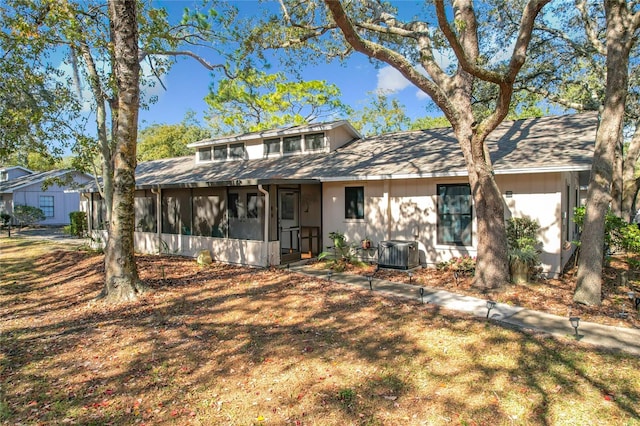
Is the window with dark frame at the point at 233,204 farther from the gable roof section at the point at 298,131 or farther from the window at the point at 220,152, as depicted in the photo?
the window at the point at 220,152

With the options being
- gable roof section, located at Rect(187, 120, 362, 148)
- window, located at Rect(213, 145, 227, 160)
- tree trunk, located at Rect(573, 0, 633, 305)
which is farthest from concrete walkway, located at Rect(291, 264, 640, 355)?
window, located at Rect(213, 145, 227, 160)

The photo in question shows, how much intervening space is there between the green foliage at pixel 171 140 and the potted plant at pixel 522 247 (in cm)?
3661

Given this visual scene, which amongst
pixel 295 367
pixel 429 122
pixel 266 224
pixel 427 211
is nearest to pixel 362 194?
pixel 427 211

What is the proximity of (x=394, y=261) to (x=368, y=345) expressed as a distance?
489 cm

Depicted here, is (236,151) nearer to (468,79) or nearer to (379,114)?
(468,79)

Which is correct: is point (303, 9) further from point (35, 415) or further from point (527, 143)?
point (35, 415)

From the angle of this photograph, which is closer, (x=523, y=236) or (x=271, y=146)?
(x=523, y=236)

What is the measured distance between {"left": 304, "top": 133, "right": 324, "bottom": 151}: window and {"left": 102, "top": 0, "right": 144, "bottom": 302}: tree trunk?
24.7 feet

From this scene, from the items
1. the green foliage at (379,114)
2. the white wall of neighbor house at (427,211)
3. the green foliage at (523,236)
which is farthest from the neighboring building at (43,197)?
the green foliage at (523,236)

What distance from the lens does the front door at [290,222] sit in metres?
11.8

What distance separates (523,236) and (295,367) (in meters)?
6.84

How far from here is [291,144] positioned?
14875mm

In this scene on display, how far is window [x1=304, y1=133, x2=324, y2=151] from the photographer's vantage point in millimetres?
14344

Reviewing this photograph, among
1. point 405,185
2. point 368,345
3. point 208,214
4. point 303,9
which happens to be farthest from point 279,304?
point 303,9
